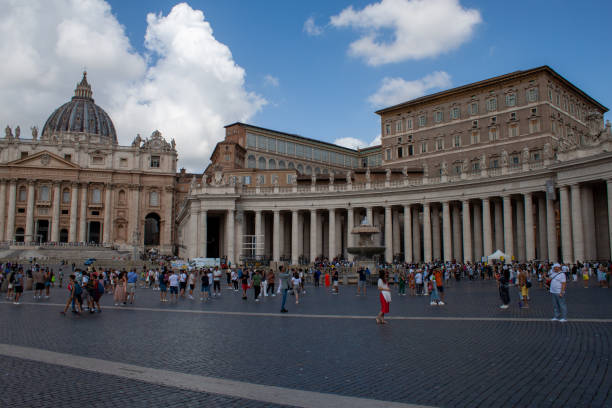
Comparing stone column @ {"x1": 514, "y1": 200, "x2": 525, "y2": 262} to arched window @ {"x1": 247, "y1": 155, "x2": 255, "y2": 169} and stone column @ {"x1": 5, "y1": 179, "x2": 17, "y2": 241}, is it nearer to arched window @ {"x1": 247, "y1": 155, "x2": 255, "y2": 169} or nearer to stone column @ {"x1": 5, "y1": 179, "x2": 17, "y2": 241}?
arched window @ {"x1": 247, "y1": 155, "x2": 255, "y2": 169}

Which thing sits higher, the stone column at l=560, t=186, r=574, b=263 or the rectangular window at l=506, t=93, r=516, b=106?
the rectangular window at l=506, t=93, r=516, b=106

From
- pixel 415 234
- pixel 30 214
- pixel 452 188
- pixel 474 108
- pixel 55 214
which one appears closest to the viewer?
A: pixel 452 188

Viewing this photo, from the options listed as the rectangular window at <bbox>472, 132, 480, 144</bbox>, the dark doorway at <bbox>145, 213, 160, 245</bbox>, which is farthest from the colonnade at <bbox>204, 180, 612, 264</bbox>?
the dark doorway at <bbox>145, 213, 160, 245</bbox>

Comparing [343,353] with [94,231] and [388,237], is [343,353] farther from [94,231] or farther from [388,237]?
[94,231]

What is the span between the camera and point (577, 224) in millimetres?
39906

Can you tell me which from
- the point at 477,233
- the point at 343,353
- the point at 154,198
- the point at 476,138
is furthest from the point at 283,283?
the point at 154,198

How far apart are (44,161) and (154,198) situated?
20.5 meters

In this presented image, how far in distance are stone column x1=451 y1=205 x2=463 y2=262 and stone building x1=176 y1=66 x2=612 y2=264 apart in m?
0.15

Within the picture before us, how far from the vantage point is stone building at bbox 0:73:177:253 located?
88188 mm

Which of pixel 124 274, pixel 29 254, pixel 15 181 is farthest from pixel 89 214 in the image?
pixel 124 274

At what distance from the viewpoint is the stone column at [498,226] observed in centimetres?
4997

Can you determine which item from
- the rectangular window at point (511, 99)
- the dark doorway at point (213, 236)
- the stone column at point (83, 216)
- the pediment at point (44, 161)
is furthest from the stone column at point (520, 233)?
the pediment at point (44, 161)

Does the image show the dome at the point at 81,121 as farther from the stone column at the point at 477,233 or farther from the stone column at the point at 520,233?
the stone column at the point at 520,233

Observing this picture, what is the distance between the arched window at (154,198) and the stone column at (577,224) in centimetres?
7707
